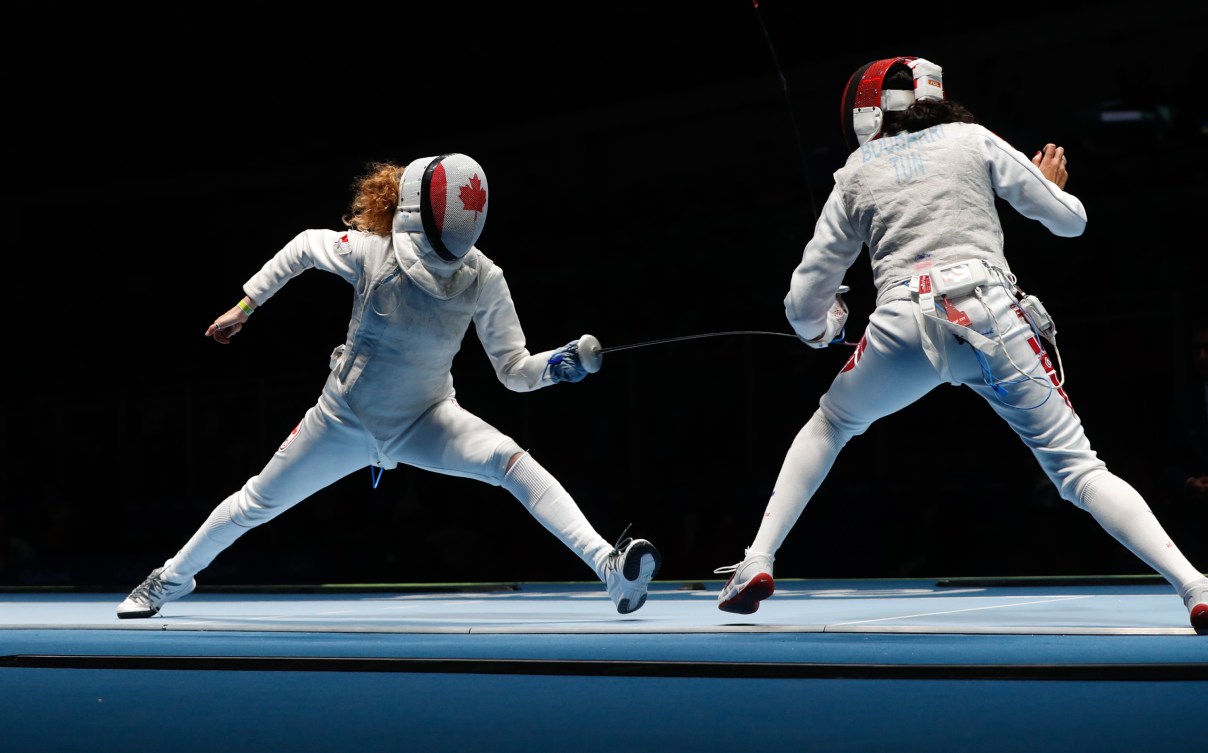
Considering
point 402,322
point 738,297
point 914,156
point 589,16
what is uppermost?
point 589,16

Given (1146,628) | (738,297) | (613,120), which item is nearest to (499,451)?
(1146,628)

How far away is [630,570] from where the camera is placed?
2.92 metres

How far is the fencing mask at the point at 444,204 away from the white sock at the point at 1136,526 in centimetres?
144

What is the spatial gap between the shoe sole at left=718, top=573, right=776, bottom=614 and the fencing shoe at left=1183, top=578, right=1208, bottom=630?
0.75m

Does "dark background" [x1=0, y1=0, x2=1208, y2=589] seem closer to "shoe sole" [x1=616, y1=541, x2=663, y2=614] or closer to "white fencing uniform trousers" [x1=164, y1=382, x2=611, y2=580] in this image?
"white fencing uniform trousers" [x1=164, y1=382, x2=611, y2=580]

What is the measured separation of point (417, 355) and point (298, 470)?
42 centimetres

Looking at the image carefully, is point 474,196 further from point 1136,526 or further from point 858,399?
point 1136,526

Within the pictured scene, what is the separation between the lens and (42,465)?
938 centimetres

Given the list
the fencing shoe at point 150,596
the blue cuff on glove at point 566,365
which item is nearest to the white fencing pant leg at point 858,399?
the blue cuff on glove at point 566,365

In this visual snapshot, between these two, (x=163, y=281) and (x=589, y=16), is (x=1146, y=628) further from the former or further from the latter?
(x=589, y=16)

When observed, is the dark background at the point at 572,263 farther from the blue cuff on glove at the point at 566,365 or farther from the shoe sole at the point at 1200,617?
the shoe sole at the point at 1200,617

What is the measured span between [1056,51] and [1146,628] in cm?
888

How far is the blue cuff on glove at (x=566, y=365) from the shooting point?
3088 mm

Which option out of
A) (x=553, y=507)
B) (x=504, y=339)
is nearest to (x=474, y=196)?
(x=504, y=339)
